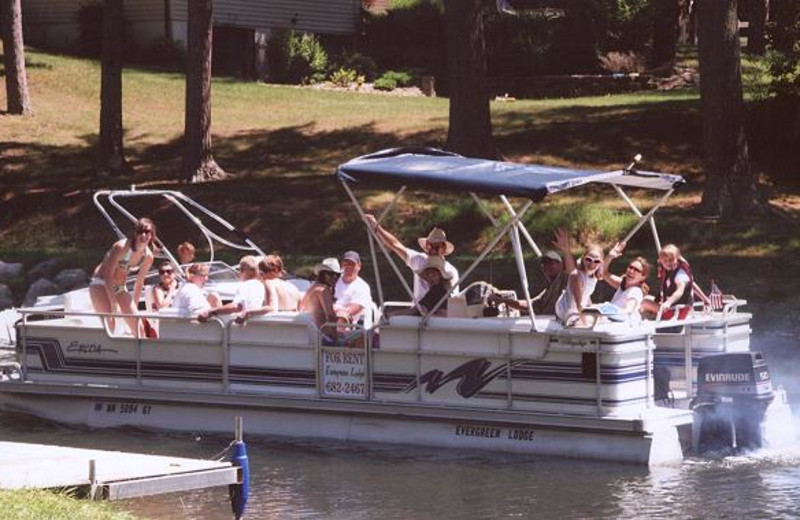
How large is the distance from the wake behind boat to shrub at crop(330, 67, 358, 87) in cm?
2943

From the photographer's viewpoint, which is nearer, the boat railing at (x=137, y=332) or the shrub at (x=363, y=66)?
the boat railing at (x=137, y=332)

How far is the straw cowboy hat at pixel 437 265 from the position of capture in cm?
1586

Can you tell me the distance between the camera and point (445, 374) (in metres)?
15.6

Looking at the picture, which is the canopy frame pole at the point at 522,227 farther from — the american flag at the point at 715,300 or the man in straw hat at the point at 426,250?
the american flag at the point at 715,300

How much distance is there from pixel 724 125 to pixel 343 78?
21244 millimetres

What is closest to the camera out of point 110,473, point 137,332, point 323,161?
point 110,473

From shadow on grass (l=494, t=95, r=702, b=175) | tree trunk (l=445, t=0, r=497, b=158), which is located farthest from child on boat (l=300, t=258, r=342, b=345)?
shadow on grass (l=494, t=95, r=702, b=175)

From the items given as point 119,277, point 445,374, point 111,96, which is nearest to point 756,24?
point 111,96

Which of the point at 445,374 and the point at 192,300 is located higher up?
the point at 192,300

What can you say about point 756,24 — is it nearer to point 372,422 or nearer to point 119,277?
point 119,277

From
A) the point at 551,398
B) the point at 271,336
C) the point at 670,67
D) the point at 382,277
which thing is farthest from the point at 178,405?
the point at 670,67

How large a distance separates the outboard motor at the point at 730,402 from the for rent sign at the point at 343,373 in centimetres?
329

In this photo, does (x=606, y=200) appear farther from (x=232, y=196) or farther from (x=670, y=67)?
(x=670, y=67)

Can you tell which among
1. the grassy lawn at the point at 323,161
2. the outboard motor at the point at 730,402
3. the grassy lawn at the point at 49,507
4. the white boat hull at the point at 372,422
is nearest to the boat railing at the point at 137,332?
the white boat hull at the point at 372,422
